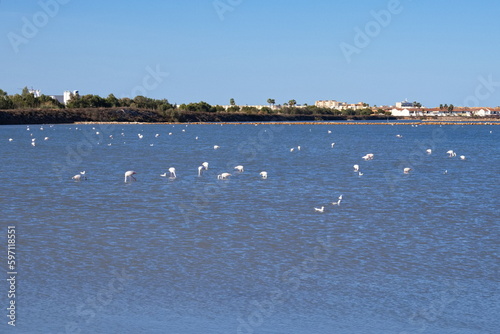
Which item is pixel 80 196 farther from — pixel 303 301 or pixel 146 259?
pixel 303 301

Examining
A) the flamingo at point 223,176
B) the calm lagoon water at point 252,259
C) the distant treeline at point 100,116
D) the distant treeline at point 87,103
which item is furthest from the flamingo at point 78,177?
the distant treeline at point 87,103

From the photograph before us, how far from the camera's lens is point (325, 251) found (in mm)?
13867

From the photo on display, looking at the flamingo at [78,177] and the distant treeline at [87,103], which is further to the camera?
the distant treeline at [87,103]

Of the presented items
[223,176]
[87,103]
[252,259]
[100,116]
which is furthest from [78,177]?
[87,103]

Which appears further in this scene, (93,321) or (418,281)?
(418,281)

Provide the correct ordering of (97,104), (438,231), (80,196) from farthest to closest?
(97,104) < (80,196) < (438,231)

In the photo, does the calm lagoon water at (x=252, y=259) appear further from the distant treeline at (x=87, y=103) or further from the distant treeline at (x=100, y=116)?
the distant treeline at (x=87, y=103)

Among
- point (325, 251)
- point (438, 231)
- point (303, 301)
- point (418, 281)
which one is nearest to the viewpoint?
point (303, 301)

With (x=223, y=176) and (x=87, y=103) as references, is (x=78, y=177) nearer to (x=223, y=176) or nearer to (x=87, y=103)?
(x=223, y=176)

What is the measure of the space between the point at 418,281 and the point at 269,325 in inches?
139

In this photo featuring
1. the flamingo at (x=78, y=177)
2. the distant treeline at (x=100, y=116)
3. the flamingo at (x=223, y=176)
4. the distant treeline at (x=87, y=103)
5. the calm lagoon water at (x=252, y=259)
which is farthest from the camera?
the distant treeline at (x=87, y=103)

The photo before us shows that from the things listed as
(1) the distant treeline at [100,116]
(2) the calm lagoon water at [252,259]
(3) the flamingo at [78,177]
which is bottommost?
(1) the distant treeline at [100,116]

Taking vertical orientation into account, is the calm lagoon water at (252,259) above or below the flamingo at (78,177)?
above

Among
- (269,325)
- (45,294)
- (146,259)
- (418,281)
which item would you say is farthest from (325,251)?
(45,294)
